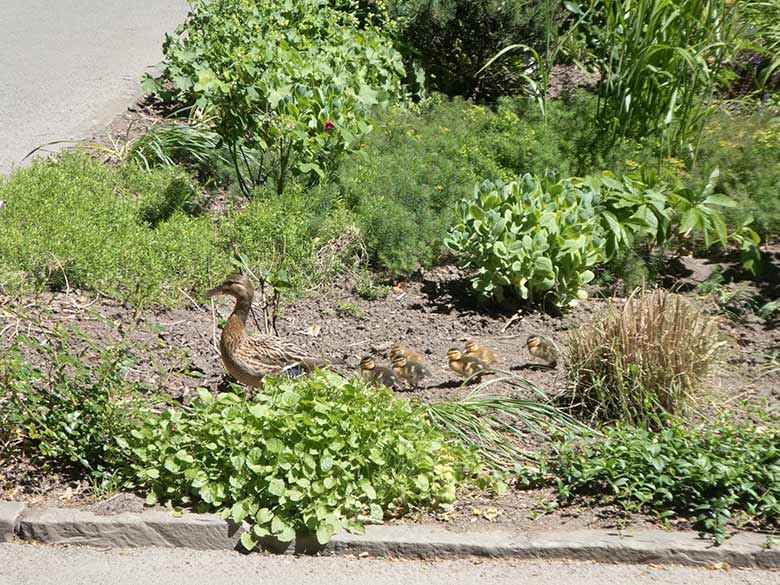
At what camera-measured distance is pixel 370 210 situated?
8.86 meters

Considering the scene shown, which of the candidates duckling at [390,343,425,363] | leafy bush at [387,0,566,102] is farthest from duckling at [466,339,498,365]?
leafy bush at [387,0,566,102]

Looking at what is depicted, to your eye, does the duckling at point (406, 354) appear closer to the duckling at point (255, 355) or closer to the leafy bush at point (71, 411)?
the duckling at point (255, 355)

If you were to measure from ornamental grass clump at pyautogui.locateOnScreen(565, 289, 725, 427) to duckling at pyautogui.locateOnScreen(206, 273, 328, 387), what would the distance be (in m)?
1.58

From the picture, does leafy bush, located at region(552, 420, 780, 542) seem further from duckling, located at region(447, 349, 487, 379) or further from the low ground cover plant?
the low ground cover plant

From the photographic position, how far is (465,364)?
22.5 feet

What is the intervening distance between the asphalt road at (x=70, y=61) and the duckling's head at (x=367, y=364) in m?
4.50

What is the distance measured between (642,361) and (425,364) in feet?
4.65

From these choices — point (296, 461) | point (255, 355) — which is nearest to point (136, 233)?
point (255, 355)

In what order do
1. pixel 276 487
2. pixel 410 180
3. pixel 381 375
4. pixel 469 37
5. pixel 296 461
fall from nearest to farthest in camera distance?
1. pixel 276 487
2. pixel 296 461
3. pixel 381 375
4. pixel 410 180
5. pixel 469 37

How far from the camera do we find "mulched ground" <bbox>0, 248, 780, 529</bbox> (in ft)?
18.2

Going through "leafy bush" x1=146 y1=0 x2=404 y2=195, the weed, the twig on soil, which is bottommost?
the twig on soil

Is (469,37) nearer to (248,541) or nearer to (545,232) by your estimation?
(545,232)

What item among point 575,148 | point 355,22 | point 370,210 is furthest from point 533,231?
point 355,22

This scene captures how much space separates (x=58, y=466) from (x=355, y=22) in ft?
23.7
